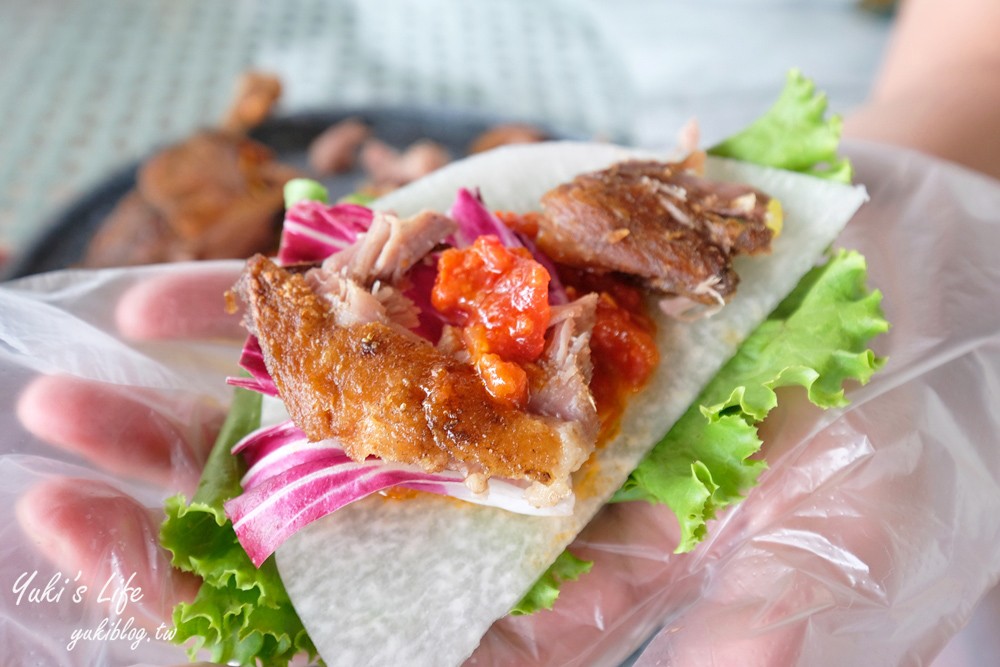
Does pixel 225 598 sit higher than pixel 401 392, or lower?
lower

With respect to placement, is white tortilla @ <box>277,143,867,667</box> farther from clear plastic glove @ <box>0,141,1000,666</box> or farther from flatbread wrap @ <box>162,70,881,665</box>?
clear plastic glove @ <box>0,141,1000,666</box>

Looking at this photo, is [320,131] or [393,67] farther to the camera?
[393,67]

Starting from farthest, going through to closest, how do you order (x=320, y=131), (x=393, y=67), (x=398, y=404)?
1. (x=393, y=67)
2. (x=320, y=131)
3. (x=398, y=404)

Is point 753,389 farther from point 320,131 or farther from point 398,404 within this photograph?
point 320,131

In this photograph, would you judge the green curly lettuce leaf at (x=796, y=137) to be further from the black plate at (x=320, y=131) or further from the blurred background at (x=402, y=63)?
the blurred background at (x=402, y=63)

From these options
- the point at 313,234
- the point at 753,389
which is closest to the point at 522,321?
the point at 753,389

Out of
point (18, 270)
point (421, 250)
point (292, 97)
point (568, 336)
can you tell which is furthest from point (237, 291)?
point (292, 97)
